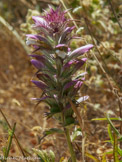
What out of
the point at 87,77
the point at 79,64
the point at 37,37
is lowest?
the point at 87,77

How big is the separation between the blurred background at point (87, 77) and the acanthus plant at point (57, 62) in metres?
0.34

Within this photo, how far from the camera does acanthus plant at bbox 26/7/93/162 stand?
113 centimetres

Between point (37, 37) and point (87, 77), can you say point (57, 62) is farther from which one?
point (87, 77)

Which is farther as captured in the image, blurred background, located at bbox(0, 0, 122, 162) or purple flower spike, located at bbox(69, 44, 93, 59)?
blurred background, located at bbox(0, 0, 122, 162)

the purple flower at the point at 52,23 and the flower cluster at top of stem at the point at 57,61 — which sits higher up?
the purple flower at the point at 52,23

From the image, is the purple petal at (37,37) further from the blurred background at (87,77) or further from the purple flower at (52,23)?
the blurred background at (87,77)

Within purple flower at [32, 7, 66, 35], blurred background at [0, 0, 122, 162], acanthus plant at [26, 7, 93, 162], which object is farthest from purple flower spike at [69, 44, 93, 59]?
blurred background at [0, 0, 122, 162]

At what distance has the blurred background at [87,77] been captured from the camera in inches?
69.3

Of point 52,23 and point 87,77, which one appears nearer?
point 52,23

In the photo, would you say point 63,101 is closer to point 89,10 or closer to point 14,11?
point 89,10

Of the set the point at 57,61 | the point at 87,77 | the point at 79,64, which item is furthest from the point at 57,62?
the point at 87,77

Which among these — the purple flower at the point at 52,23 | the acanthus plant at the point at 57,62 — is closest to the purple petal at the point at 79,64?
the acanthus plant at the point at 57,62

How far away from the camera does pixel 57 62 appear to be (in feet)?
3.74

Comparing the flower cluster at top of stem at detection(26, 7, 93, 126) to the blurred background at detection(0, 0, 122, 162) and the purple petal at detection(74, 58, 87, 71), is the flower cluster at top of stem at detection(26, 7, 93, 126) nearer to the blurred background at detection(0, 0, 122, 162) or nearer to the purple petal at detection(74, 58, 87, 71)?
the purple petal at detection(74, 58, 87, 71)
